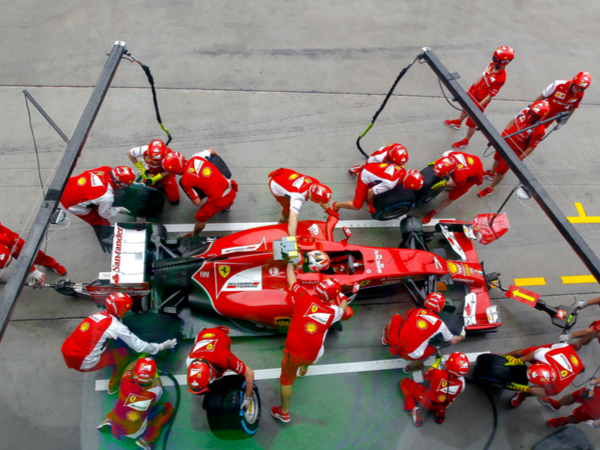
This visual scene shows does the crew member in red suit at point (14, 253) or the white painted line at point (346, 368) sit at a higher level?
the crew member in red suit at point (14, 253)

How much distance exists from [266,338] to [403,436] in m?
2.19

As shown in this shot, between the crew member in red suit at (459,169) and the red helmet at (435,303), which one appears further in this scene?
the crew member in red suit at (459,169)

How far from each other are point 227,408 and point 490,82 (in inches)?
263

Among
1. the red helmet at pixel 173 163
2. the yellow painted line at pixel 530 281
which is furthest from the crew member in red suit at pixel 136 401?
the yellow painted line at pixel 530 281

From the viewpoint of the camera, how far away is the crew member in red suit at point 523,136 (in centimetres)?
562

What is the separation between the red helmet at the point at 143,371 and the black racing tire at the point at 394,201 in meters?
3.72

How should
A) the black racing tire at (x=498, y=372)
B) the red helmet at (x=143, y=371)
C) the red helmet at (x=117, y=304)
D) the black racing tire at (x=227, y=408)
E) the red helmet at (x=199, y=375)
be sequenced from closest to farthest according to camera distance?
the red helmet at (x=199, y=375) < the red helmet at (x=143, y=371) < the black racing tire at (x=227, y=408) < the red helmet at (x=117, y=304) < the black racing tire at (x=498, y=372)

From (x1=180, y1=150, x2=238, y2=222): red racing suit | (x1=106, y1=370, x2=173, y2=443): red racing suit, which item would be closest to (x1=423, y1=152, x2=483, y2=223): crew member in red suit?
(x1=180, y1=150, x2=238, y2=222): red racing suit

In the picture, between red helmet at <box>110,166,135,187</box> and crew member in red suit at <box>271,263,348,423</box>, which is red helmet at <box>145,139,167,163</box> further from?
crew member in red suit at <box>271,263,348,423</box>

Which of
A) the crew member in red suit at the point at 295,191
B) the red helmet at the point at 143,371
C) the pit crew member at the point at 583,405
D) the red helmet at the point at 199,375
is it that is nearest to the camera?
the red helmet at the point at 199,375

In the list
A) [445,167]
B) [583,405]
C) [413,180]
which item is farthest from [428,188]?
[583,405]

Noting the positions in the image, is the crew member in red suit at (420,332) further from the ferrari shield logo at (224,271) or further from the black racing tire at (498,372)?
the ferrari shield logo at (224,271)

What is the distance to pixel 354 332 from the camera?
5.21m

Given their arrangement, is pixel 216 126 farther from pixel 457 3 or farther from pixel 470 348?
pixel 457 3
